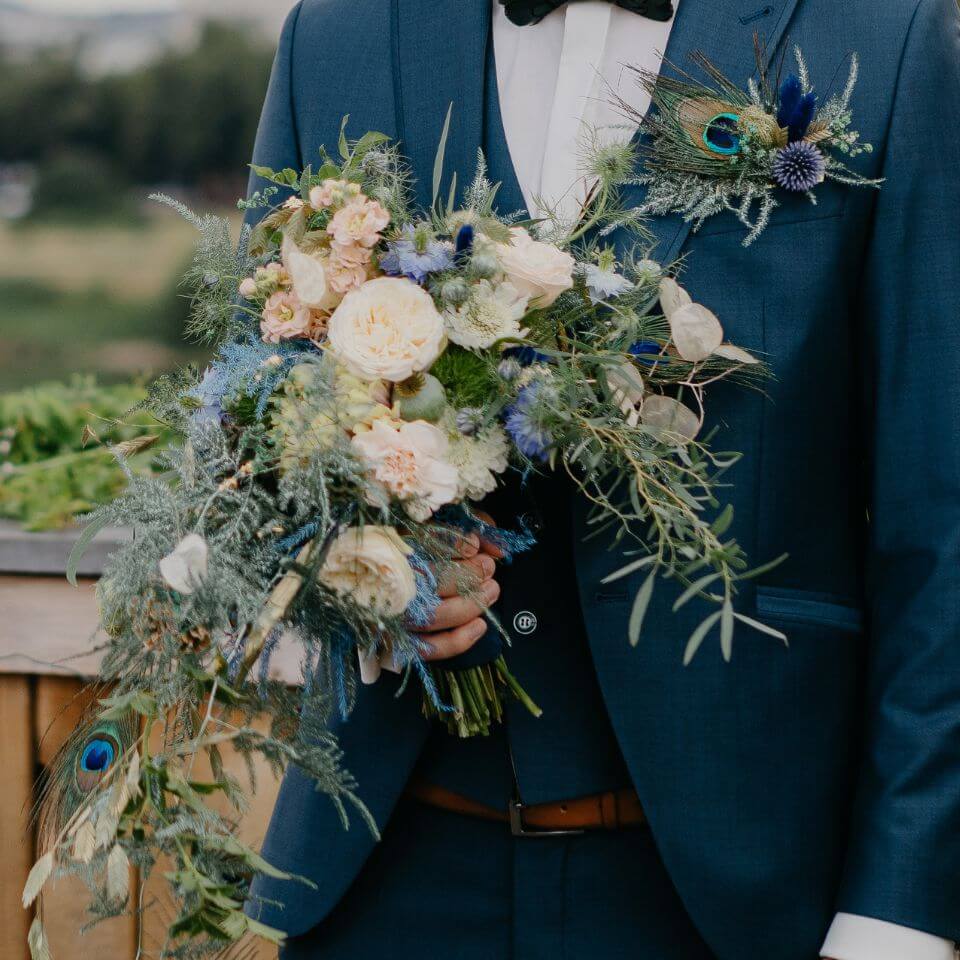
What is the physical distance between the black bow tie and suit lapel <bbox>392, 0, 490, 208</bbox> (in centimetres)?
4

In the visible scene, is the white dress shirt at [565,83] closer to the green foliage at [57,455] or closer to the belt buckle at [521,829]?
the belt buckle at [521,829]

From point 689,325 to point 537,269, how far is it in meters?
0.18

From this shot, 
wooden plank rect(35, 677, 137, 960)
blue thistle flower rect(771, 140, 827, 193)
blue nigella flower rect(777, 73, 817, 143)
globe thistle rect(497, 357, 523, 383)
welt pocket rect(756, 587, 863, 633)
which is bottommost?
wooden plank rect(35, 677, 137, 960)

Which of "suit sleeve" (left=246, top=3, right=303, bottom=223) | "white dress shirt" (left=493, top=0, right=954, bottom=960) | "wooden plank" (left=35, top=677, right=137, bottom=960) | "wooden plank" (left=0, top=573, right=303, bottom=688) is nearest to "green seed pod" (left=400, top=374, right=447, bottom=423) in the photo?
"white dress shirt" (left=493, top=0, right=954, bottom=960)

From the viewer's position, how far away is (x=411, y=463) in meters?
1.05

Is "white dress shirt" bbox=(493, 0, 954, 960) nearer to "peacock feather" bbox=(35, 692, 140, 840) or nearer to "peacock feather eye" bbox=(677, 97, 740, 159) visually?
"peacock feather eye" bbox=(677, 97, 740, 159)

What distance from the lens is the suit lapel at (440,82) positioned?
142 cm

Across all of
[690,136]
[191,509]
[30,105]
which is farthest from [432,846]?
A: [30,105]

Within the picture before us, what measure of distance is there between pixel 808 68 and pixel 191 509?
86 cm

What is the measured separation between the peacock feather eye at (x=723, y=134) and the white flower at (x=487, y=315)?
361 millimetres

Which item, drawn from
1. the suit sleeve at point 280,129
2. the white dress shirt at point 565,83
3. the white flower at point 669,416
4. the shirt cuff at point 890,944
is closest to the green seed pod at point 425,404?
the white flower at point 669,416

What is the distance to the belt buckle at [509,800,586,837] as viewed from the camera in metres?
1.33

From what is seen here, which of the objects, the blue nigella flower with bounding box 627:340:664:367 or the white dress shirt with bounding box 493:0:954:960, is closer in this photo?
the blue nigella flower with bounding box 627:340:664:367

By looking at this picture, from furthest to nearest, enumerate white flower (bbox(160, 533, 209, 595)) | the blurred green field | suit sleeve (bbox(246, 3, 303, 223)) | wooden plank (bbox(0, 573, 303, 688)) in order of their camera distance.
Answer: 1. the blurred green field
2. wooden plank (bbox(0, 573, 303, 688))
3. suit sleeve (bbox(246, 3, 303, 223))
4. white flower (bbox(160, 533, 209, 595))
